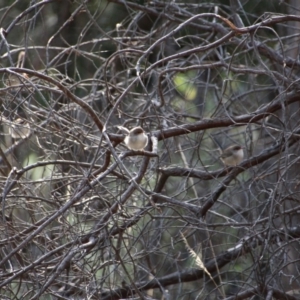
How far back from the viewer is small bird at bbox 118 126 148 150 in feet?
16.5

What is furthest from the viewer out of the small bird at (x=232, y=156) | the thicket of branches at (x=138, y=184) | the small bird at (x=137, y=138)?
the small bird at (x=232, y=156)

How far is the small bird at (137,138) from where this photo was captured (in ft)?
16.5

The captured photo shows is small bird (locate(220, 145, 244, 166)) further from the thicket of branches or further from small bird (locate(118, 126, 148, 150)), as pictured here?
small bird (locate(118, 126, 148, 150))

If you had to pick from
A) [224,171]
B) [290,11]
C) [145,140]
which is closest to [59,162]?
[145,140]

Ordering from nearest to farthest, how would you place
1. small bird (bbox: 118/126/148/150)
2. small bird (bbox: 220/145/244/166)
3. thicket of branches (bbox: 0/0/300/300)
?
1. thicket of branches (bbox: 0/0/300/300)
2. small bird (bbox: 118/126/148/150)
3. small bird (bbox: 220/145/244/166)

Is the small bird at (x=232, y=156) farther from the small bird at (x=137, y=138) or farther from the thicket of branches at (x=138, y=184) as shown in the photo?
the small bird at (x=137, y=138)

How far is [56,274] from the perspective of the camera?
3861 millimetres

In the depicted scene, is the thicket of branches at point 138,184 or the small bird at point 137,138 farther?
the small bird at point 137,138

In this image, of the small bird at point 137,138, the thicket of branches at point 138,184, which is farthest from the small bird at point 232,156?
the small bird at point 137,138

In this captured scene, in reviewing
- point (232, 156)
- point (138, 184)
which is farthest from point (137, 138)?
point (232, 156)

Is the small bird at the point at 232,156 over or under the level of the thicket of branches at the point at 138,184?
under

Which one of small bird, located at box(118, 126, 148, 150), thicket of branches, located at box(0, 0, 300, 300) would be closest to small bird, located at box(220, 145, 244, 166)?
thicket of branches, located at box(0, 0, 300, 300)

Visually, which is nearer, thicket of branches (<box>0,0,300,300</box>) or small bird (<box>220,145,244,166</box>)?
thicket of branches (<box>0,0,300,300</box>)

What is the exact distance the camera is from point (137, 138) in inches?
201
